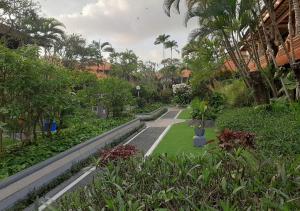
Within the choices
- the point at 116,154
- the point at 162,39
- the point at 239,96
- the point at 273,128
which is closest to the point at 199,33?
the point at 239,96

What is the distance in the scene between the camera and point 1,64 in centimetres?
870

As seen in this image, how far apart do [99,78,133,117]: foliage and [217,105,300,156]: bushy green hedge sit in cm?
875

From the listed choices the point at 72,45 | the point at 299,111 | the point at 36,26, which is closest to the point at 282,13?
the point at 299,111

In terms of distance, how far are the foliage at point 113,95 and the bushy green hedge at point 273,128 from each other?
28.7ft

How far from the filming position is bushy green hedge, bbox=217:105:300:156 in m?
8.06

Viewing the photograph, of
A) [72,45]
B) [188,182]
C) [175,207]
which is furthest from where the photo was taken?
[72,45]

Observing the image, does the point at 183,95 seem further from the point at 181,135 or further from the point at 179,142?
the point at 179,142

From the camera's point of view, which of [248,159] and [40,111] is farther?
[40,111]

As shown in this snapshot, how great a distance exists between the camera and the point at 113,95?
66.8 feet

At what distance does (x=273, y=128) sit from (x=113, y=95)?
39.5 feet

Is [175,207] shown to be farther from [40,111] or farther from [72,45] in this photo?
[72,45]

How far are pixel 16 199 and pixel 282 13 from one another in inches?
565

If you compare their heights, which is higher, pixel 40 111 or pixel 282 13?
pixel 282 13

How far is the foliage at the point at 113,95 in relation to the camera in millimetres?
20109
